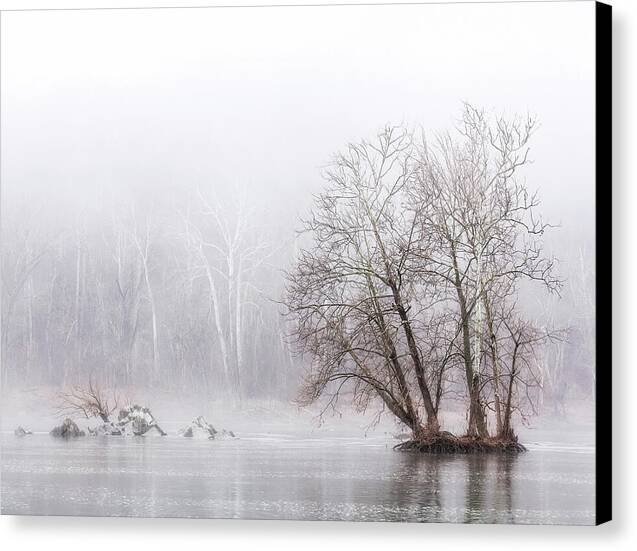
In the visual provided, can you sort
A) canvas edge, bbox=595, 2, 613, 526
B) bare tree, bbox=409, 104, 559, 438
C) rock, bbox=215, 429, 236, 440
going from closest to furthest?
canvas edge, bbox=595, 2, 613, 526
bare tree, bbox=409, 104, 559, 438
rock, bbox=215, 429, 236, 440

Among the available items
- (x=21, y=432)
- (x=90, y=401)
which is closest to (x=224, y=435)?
(x=90, y=401)

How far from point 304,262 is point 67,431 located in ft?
5.72

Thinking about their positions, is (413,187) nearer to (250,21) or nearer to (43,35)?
(250,21)

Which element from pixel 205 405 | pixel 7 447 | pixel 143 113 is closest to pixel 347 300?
pixel 205 405

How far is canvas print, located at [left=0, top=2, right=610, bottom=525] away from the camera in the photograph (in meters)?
7.59

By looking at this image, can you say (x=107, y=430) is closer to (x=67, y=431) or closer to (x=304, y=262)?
(x=67, y=431)

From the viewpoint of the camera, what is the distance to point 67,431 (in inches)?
310

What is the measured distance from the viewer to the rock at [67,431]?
7.86 meters

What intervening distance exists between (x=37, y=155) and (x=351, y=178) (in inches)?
75.2

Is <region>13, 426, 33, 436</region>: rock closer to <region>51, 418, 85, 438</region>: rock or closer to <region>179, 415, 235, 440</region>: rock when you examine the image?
<region>51, 418, 85, 438</region>: rock

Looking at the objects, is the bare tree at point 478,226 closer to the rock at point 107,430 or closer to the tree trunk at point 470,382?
the tree trunk at point 470,382

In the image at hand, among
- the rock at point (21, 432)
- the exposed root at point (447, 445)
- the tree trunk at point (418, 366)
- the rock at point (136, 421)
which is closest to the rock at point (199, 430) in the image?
the rock at point (136, 421)

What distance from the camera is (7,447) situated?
25.9 feet

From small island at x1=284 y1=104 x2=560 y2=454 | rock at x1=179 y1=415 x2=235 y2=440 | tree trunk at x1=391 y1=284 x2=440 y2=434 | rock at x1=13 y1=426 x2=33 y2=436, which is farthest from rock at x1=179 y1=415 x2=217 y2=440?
tree trunk at x1=391 y1=284 x2=440 y2=434
